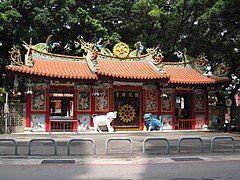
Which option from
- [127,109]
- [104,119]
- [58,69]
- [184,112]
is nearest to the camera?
[104,119]

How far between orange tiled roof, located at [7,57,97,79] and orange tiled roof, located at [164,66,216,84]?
6.65 meters

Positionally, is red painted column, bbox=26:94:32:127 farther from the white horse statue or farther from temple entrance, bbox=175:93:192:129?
temple entrance, bbox=175:93:192:129

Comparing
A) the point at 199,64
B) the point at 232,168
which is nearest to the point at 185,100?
the point at 199,64

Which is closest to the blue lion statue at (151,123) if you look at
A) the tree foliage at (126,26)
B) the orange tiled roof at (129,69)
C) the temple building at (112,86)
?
the temple building at (112,86)

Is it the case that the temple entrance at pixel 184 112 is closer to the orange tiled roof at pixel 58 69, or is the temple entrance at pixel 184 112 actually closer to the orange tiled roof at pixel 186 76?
the orange tiled roof at pixel 186 76

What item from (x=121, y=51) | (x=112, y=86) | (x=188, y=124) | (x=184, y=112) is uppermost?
(x=121, y=51)

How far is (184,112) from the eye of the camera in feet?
104

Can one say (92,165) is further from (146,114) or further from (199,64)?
(199,64)

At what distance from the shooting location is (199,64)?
3269 cm

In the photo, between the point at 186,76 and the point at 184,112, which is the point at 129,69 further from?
the point at 184,112

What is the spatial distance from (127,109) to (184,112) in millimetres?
5461

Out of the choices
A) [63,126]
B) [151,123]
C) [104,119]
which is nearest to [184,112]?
[151,123]

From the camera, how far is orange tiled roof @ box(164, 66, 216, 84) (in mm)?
29469

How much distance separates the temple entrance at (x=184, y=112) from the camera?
100ft
